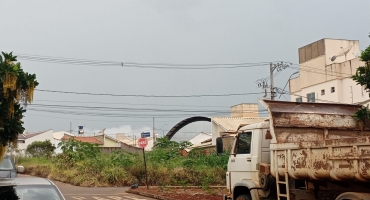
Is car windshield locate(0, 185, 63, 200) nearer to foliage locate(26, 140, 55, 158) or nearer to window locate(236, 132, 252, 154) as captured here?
window locate(236, 132, 252, 154)

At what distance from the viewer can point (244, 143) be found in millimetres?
12180

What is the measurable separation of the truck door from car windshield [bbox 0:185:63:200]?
517 centimetres

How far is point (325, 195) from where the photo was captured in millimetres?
9430

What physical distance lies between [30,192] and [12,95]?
2.25 m

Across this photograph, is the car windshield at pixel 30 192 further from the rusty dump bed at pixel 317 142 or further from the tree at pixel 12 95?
the rusty dump bed at pixel 317 142

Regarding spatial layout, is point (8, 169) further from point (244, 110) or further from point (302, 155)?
point (244, 110)

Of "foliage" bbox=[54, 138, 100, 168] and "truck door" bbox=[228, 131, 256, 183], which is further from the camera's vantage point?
"foliage" bbox=[54, 138, 100, 168]

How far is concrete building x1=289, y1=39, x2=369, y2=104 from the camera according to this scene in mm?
44250

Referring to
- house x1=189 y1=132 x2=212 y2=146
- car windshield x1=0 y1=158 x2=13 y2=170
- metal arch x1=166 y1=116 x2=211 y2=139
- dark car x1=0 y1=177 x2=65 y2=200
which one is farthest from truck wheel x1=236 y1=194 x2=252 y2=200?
metal arch x1=166 y1=116 x2=211 y2=139

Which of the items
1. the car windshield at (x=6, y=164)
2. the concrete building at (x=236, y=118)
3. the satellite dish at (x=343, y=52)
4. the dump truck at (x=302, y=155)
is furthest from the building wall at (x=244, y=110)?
the dump truck at (x=302, y=155)

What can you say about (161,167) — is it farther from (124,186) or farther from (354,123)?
(354,123)

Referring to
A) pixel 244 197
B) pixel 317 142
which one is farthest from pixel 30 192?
pixel 244 197

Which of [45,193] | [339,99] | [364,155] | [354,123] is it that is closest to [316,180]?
[364,155]

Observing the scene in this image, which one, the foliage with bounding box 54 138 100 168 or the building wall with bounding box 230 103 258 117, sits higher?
the building wall with bounding box 230 103 258 117
